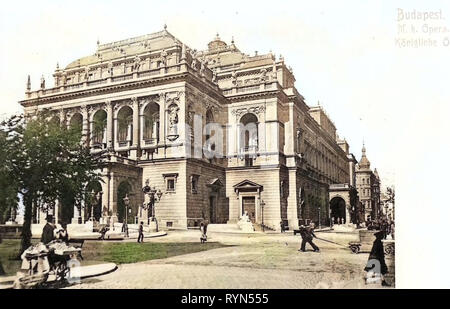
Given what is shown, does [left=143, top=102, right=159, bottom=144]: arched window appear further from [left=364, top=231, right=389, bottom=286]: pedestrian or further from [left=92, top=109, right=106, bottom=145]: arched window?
[left=364, top=231, right=389, bottom=286]: pedestrian

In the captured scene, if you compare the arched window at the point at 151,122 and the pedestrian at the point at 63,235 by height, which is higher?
the arched window at the point at 151,122

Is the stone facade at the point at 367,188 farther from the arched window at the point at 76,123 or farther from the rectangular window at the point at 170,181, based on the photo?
the arched window at the point at 76,123

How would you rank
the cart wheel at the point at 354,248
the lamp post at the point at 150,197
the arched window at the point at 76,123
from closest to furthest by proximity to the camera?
the cart wheel at the point at 354,248 → the lamp post at the point at 150,197 → the arched window at the point at 76,123

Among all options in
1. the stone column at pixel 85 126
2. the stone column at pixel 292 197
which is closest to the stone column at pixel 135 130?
the stone column at pixel 85 126

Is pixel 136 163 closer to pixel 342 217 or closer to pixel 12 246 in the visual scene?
pixel 12 246

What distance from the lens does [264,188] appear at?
31.6 feet

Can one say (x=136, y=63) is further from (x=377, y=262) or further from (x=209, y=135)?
(x=377, y=262)

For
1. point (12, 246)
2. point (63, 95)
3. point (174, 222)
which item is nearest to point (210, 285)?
point (174, 222)

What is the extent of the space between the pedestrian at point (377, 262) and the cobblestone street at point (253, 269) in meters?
0.10

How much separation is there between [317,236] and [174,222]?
2686 millimetres

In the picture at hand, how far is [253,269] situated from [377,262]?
2034mm

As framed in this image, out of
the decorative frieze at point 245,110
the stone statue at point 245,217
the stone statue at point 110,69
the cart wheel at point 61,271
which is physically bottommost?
the cart wheel at point 61,271

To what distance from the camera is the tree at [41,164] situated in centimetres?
866

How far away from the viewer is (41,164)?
8.73 meters
